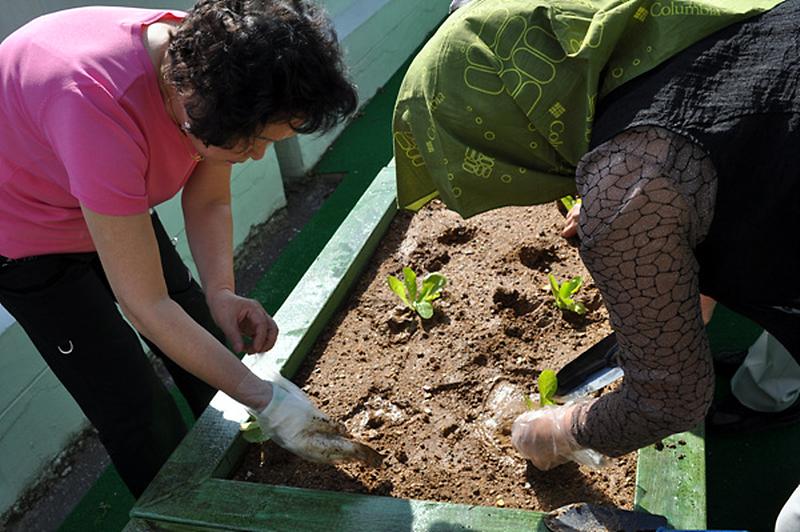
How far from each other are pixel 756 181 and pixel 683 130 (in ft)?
0.46

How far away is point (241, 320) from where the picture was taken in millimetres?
1729

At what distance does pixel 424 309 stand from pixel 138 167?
1029 millimetres

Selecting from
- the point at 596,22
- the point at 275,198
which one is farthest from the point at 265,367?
the point at 275,198

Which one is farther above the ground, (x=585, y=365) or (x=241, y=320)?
(x=241, y=320)

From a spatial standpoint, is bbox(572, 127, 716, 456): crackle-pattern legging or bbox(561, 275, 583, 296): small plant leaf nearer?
bbox(572, 127, 716, 456): crackle-pattern legging

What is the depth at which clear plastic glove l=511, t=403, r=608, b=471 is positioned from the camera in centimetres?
143

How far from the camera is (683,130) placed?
3.22 ft

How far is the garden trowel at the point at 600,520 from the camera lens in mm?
1341

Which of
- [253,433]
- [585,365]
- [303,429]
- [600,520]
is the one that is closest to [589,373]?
[585,365]

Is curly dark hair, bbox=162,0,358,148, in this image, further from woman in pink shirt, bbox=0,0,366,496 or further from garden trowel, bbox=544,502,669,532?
garden trowel, bbox=544,502,669,532

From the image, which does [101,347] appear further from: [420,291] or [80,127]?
[420,291]

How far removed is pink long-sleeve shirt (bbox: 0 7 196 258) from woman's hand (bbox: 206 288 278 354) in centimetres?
33

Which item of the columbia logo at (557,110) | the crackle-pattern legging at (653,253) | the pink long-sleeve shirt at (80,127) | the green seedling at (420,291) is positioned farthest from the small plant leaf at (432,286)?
the columbia logo at (557,110)

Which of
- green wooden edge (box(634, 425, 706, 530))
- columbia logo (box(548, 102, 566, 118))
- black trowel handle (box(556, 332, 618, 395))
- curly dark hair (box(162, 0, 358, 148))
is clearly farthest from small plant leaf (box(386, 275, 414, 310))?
columbia logo (box(548, 102, 566, 118))
